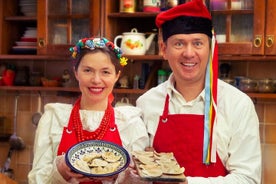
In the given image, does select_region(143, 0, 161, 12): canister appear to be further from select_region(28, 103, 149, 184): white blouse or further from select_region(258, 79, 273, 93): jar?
select_region(28, 103, 149, 184): white blouse

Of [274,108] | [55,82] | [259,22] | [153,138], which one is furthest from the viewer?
[55,82]

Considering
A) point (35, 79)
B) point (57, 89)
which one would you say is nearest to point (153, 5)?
point (57, 89)

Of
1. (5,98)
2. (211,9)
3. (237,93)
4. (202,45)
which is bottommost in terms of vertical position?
(5,98)

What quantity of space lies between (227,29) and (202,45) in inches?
30.9

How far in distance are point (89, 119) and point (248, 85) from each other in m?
1.18

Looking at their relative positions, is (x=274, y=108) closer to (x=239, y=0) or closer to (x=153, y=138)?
(x=239, y=0)

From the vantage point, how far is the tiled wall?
275 centimetres

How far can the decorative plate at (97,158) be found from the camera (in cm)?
148

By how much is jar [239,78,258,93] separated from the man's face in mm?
908

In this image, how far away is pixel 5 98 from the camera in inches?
130

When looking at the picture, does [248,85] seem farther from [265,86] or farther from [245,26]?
[245,26]

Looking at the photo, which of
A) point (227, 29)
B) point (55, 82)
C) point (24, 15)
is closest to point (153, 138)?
point (227, 29)

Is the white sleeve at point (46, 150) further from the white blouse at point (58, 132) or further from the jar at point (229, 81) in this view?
the jar at point (229, 81)

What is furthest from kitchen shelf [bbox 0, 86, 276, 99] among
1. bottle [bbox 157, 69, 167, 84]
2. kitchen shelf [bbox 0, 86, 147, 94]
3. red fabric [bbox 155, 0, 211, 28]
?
red fabric [bbox 155, 0, 211, 28]
